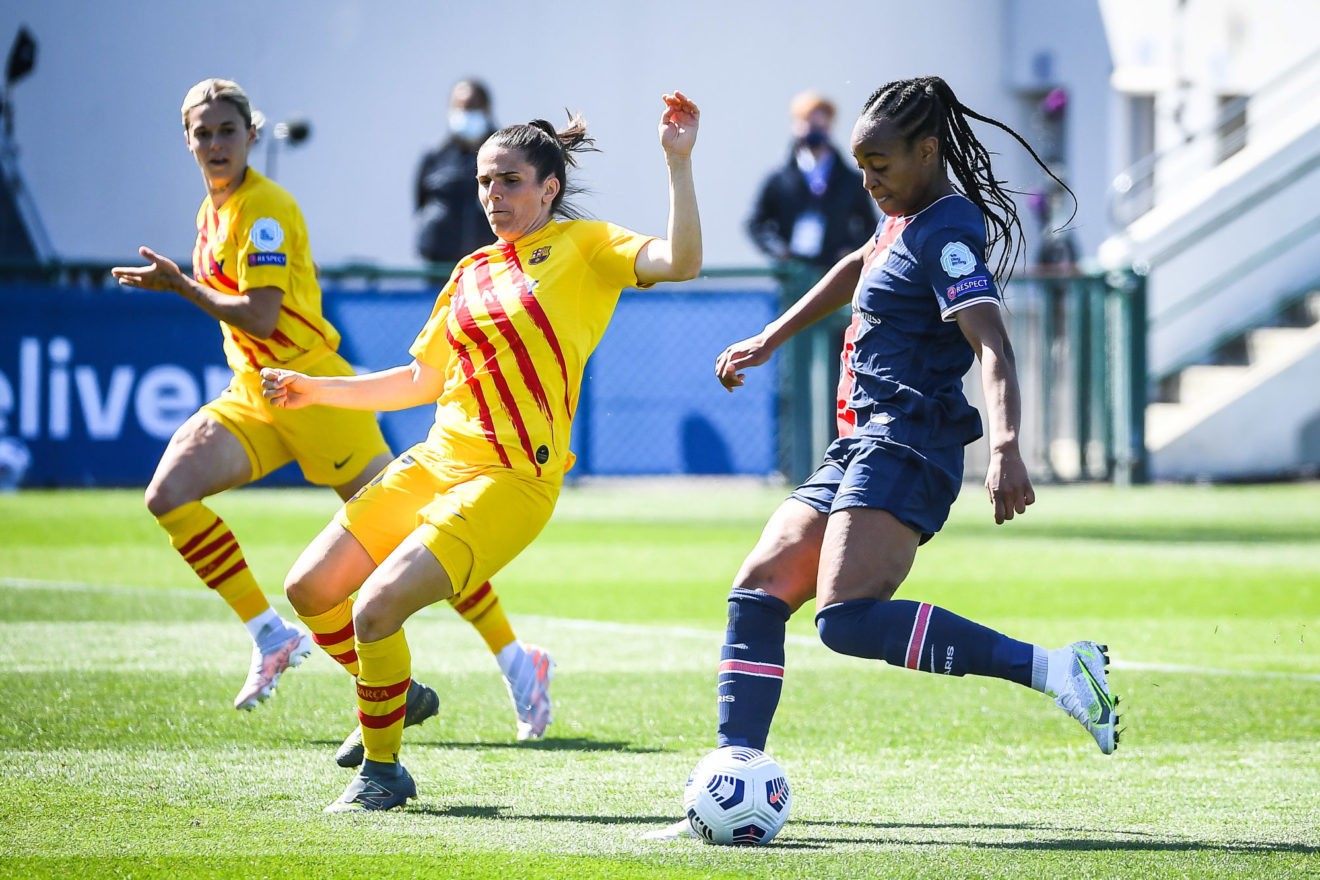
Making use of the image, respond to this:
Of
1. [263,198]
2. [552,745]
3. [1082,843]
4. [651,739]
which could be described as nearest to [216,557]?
[263,198]

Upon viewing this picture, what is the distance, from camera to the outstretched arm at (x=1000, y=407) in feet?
14.2

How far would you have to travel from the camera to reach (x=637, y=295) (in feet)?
51.8

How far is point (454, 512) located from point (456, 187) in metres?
10.3

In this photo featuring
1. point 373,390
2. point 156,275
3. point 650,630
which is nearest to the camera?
point 373,390

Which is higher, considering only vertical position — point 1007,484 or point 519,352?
point 519,352

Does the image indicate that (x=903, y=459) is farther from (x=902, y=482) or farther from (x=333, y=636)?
(x=333, y=636)

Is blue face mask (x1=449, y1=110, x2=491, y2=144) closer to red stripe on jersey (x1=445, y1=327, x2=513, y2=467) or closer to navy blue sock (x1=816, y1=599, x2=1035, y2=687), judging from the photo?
red stripe on jersey (x1=445, y1=327, x2=513, y2=467)

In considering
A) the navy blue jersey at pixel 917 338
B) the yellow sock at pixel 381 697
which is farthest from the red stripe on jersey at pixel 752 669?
the yellow sock at pixel 381 697

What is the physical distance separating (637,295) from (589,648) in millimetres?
8161

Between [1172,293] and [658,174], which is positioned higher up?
[658,174]

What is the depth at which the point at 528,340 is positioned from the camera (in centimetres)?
508

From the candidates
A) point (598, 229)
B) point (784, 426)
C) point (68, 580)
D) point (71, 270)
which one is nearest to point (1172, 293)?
point (784, 426)

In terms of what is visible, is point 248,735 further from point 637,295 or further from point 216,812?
point 637,295

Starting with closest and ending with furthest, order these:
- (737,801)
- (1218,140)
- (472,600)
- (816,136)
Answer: (737,801), (472,600), (816,136), (1218,140)
